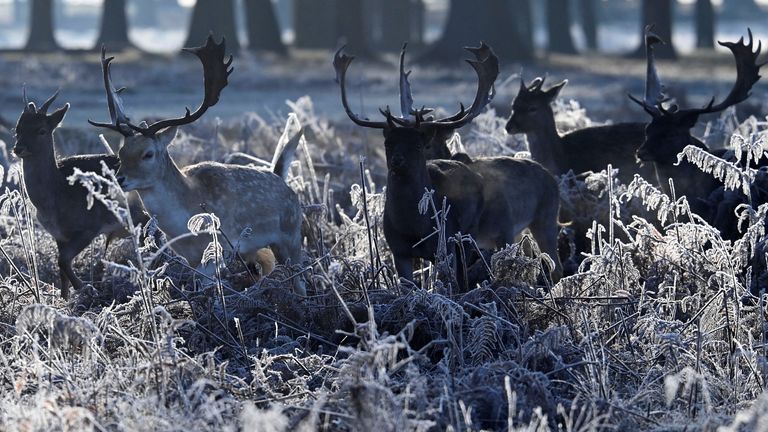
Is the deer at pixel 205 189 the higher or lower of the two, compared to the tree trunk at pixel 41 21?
higher

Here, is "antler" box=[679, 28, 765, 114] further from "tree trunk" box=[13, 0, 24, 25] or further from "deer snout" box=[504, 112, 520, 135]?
"tree trunk" box=[13, 0, 24, 25]

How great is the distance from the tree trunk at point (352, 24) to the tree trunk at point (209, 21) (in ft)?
15.6

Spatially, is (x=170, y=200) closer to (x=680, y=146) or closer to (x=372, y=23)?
(x=680, y=146)

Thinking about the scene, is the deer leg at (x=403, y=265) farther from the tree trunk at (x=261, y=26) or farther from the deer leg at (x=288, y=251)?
the tree trunk at (x=261, y=26)

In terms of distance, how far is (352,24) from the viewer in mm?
41656

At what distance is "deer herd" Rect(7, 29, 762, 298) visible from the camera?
9.02 metres

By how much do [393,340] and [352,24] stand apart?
3626cm

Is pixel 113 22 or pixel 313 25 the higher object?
pixel 113 22

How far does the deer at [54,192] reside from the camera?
9.94m

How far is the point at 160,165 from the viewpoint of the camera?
8.99 metres

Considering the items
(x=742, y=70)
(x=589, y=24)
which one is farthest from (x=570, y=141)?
(x=589, y=24)

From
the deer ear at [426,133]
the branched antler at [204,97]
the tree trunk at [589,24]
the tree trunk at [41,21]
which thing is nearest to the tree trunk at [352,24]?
the tree trunk at [41,21]

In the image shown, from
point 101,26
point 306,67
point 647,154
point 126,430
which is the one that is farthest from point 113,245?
point 101,26

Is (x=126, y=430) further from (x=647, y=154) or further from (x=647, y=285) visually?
(x=647, y=154)
